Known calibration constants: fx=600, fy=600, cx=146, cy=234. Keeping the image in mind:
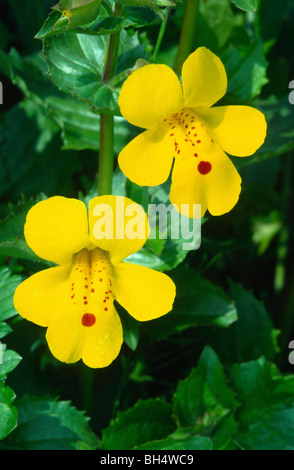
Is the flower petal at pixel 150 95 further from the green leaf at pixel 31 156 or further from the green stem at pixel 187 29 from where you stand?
the green leaf at pixel 31 156

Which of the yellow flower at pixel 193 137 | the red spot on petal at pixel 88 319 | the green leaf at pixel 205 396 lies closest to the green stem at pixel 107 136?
the yellow flower at pixel 193 137

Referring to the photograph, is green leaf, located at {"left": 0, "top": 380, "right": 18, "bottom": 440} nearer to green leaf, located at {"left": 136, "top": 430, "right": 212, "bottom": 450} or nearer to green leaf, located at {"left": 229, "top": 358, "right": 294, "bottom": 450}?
green leaf, located at {"left": 136, "top": 430, "right": 212, "bottom": 450}

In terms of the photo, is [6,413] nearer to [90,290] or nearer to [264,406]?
[90,290]

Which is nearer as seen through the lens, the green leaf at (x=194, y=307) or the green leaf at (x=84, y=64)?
the green leaf at (x=84, y=64)

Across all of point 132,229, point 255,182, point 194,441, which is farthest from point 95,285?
point 255,182

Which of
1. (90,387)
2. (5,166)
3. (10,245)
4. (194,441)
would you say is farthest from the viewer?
(5,166)

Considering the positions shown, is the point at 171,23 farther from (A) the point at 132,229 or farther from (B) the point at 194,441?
(B) the point at 194,441

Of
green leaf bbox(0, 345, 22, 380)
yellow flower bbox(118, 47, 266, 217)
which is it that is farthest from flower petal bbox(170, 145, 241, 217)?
green leaf bbox(0, 345, 22, 380)
